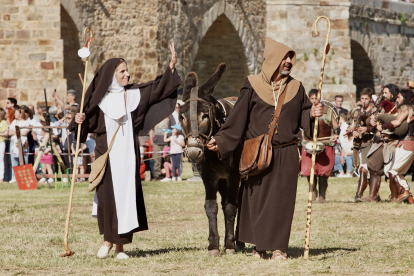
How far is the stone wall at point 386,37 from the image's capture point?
28.0 metres

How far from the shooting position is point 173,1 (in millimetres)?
21312

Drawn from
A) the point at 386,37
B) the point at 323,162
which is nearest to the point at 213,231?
the point at 323,162

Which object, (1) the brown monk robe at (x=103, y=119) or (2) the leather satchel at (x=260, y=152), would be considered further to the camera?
(1) the brown monk robe at (x=103, y=119)

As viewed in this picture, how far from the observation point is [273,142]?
22.3 ft

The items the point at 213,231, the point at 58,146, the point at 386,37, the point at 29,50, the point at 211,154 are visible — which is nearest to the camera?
the point at 213,231

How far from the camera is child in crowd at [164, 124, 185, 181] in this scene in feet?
54.0

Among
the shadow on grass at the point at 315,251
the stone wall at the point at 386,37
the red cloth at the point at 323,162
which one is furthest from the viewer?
the stone wall at the point at 386,37

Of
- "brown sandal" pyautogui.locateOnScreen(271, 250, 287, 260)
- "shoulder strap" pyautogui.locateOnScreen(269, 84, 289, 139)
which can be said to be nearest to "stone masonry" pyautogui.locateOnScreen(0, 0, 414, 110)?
"shoulder strap" pyautogui.locateOnScreen(269, 84, 289, 139)

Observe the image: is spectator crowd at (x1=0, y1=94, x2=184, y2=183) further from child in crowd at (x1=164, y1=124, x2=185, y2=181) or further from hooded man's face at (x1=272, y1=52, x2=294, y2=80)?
hooded man's face at (x1=272, y1=52, x2=294, y2=80)

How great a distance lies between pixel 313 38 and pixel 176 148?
31.1 feet

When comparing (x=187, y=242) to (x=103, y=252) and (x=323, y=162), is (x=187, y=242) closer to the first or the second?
(x=103, y=252)

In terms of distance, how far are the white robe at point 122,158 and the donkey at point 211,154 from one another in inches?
19.3

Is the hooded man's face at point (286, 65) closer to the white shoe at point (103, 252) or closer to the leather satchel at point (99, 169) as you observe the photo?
the leather satchel at point (99, 169)

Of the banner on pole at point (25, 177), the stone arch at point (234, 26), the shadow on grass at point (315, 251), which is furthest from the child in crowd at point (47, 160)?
the shadow on grass at point (315, 251)
